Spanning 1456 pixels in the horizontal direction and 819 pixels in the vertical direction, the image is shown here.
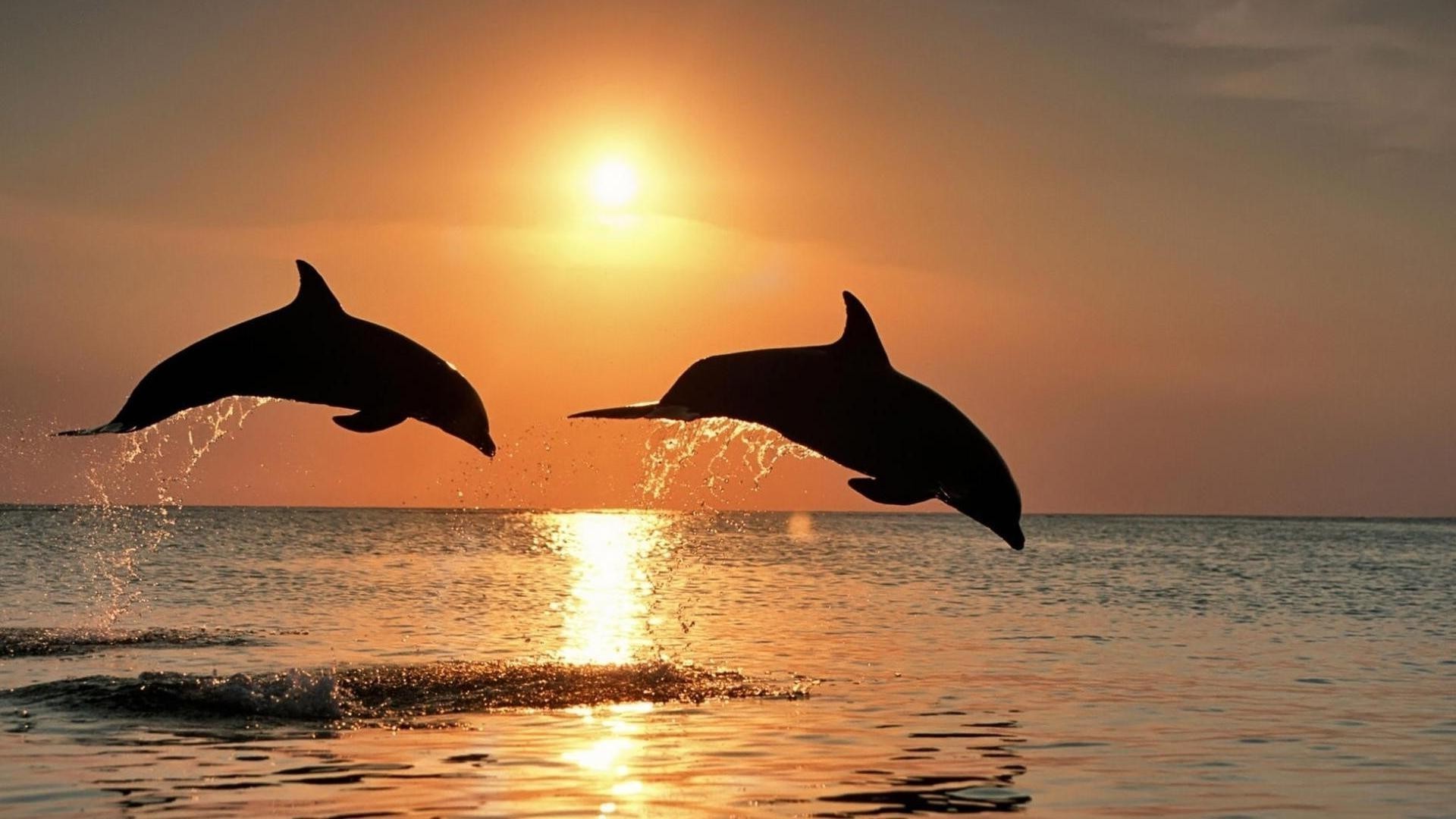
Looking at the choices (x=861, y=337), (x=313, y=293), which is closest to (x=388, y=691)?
(x=313, y=293)

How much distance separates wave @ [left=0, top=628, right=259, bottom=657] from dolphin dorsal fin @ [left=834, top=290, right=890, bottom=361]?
16457 mm

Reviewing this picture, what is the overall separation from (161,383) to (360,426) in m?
2.25

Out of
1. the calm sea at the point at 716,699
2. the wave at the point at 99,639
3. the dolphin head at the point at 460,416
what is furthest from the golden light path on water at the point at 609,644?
the wave at the point at 99,639

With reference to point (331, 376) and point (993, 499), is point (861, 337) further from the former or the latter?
point (331, 376)

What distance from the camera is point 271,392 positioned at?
47.7 feet

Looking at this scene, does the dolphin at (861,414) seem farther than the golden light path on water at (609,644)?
No

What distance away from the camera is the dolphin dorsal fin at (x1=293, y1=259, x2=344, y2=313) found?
49.8ft

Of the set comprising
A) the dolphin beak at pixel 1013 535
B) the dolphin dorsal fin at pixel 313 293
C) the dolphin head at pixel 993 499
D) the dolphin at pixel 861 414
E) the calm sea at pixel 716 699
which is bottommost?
the calm sea at pixel 716 699

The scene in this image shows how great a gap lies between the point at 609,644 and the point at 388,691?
30.3 feet

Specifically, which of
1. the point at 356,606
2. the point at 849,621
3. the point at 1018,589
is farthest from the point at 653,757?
the point at 1018,589

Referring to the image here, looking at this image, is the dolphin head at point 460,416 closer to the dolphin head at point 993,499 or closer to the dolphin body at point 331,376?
the dolphin body at point 331,376

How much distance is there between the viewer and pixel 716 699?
2181 centimetres

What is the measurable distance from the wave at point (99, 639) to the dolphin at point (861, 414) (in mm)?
15870

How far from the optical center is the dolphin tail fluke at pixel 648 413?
533 inches
